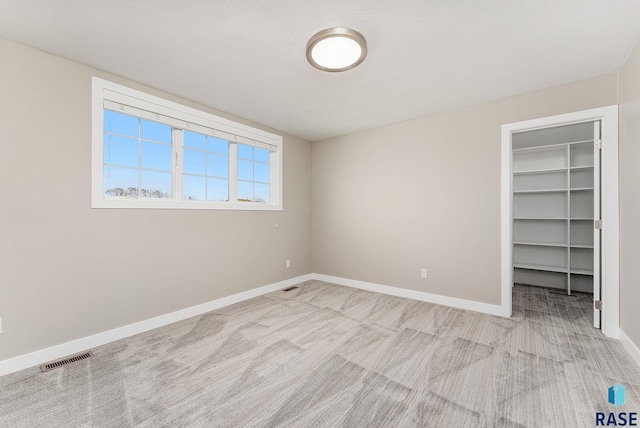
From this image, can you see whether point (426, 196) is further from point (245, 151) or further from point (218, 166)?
point (218, 166)

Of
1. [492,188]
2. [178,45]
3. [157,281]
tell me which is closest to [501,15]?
[492,188]

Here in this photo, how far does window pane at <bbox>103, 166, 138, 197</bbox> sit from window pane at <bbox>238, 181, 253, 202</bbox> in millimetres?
1256

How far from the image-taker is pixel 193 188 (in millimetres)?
3193

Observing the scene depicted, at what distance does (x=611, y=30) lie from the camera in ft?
6.22

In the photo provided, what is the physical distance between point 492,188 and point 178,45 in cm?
347

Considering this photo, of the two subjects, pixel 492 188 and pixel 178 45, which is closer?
pixel 178 45

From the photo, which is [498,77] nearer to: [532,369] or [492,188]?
[492,188]

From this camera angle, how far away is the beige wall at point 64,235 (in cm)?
201

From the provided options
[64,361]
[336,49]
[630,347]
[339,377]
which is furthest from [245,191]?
[630,347]

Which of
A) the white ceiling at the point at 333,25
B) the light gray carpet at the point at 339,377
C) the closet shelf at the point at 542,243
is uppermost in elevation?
the white ceiling at the point at 333,25

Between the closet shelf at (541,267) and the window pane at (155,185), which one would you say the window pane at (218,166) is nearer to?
the window pane at (155,185)

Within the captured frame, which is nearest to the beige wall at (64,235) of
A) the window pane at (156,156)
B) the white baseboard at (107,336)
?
the white baseboard at (107,336)

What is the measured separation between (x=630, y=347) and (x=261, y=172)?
4.31m

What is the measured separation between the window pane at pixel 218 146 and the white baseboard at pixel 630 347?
14.6 feet
